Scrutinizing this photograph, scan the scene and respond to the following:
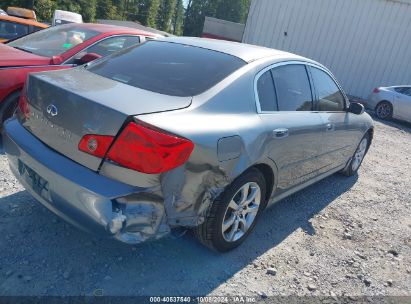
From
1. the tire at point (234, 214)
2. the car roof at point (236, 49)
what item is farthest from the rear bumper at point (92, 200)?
the car roof at point (236, 49)

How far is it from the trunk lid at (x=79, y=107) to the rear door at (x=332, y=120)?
6.25 ft

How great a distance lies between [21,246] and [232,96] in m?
1.88

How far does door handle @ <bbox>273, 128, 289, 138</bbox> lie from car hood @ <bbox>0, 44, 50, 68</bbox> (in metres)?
2.93

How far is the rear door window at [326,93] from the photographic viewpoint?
3.96m

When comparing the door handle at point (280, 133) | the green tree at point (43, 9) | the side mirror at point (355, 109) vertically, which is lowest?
the green tree at point (43, 9)

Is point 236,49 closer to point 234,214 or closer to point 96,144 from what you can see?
point 234,214

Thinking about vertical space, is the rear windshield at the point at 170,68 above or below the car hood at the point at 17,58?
above

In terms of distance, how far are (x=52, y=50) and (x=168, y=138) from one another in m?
3.35

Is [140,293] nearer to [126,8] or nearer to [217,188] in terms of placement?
[217,188]

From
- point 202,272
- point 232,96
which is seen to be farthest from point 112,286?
point 232,96

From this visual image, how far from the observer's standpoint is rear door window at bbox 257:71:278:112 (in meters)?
3.06

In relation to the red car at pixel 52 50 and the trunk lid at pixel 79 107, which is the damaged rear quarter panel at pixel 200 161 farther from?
the red car at pixel 52 50

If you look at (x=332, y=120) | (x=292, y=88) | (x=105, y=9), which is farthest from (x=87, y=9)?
(x=292, y=88)

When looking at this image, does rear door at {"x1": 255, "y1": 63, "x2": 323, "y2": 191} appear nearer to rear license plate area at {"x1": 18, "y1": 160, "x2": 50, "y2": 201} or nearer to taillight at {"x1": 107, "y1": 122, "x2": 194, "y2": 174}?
taillight at {"x1": 107, "y1": 122, "x2": 194, "y2": 174}
